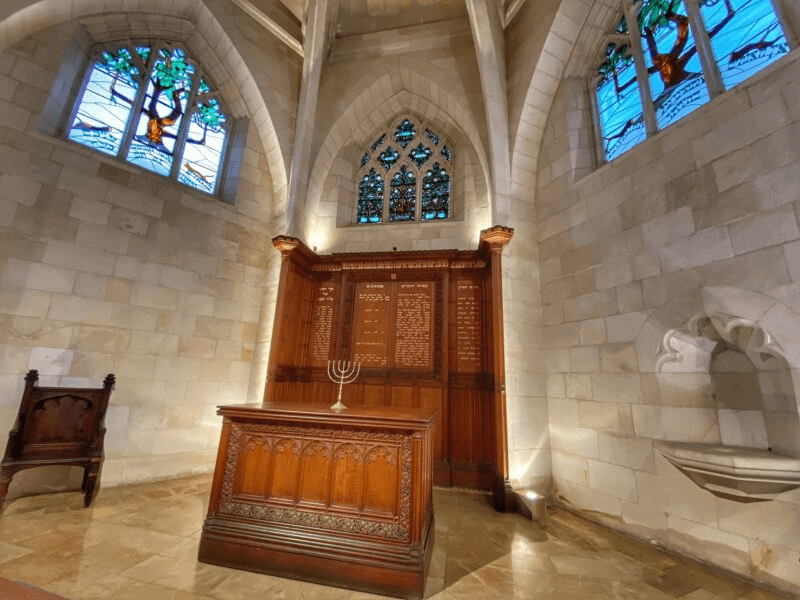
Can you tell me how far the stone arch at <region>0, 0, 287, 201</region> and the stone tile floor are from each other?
449cm

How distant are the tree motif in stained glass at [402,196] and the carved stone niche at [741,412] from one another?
4.01 meters

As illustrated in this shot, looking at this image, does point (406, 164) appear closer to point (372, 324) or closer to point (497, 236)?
point (497, 236)

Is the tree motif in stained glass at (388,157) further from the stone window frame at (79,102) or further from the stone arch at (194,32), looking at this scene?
the stone window frame at (79,102)

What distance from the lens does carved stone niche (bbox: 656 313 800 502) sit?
2.25 meters

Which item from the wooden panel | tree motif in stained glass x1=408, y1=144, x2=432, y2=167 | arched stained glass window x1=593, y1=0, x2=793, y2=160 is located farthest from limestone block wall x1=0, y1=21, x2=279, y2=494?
arched stained glass window x1=593, y1=0, x2=793, y2=160

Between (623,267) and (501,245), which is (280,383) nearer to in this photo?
(501,245)

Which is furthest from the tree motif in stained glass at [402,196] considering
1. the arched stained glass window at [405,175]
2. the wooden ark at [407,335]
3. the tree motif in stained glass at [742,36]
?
the tree motif in stained glass at [742,36]

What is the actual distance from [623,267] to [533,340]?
51.1 inches

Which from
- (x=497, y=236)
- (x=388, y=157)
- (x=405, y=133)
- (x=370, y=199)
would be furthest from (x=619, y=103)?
(x=370, y=199)

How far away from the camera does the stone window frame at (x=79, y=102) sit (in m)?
4.09

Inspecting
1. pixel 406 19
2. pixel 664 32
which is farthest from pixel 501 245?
pixel 406 19

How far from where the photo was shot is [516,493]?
3.62 metres

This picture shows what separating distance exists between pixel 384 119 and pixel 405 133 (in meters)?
0.46

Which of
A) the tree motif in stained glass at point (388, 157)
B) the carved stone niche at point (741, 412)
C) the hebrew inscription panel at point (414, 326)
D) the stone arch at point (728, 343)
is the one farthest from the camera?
the tree motif in stained glass at point (388, 157)
